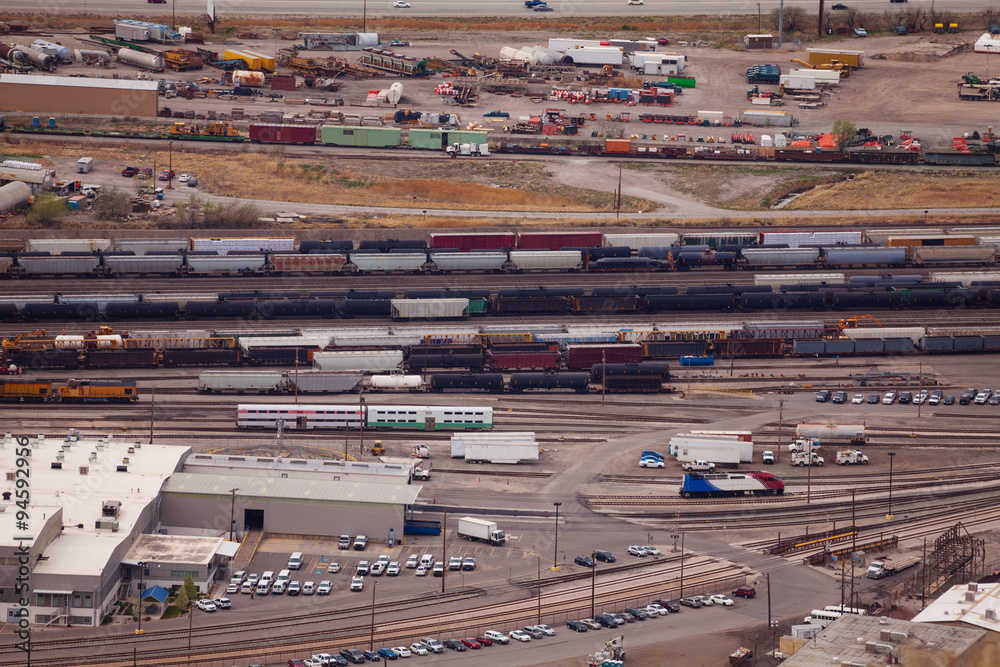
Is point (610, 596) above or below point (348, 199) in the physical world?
Result: below

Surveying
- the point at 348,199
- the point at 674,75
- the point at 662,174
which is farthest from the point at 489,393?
the point at 674,75

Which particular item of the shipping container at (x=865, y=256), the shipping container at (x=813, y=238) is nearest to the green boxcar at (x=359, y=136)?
the shipping container at (x=813, y=238)

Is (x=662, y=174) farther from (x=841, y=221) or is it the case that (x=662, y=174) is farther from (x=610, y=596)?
(x=610, y=596)

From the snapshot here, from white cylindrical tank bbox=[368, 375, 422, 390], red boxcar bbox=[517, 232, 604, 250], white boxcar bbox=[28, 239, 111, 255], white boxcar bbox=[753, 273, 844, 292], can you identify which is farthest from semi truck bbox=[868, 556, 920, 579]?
white boxcar bbox=[28, 239, 111, 255]

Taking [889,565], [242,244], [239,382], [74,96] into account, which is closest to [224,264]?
[242,244]

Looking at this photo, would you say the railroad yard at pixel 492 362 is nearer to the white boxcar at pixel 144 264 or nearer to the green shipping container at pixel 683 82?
the green shipping container at pixel 683 82

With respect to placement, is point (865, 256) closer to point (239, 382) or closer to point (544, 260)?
point (544, 260)
